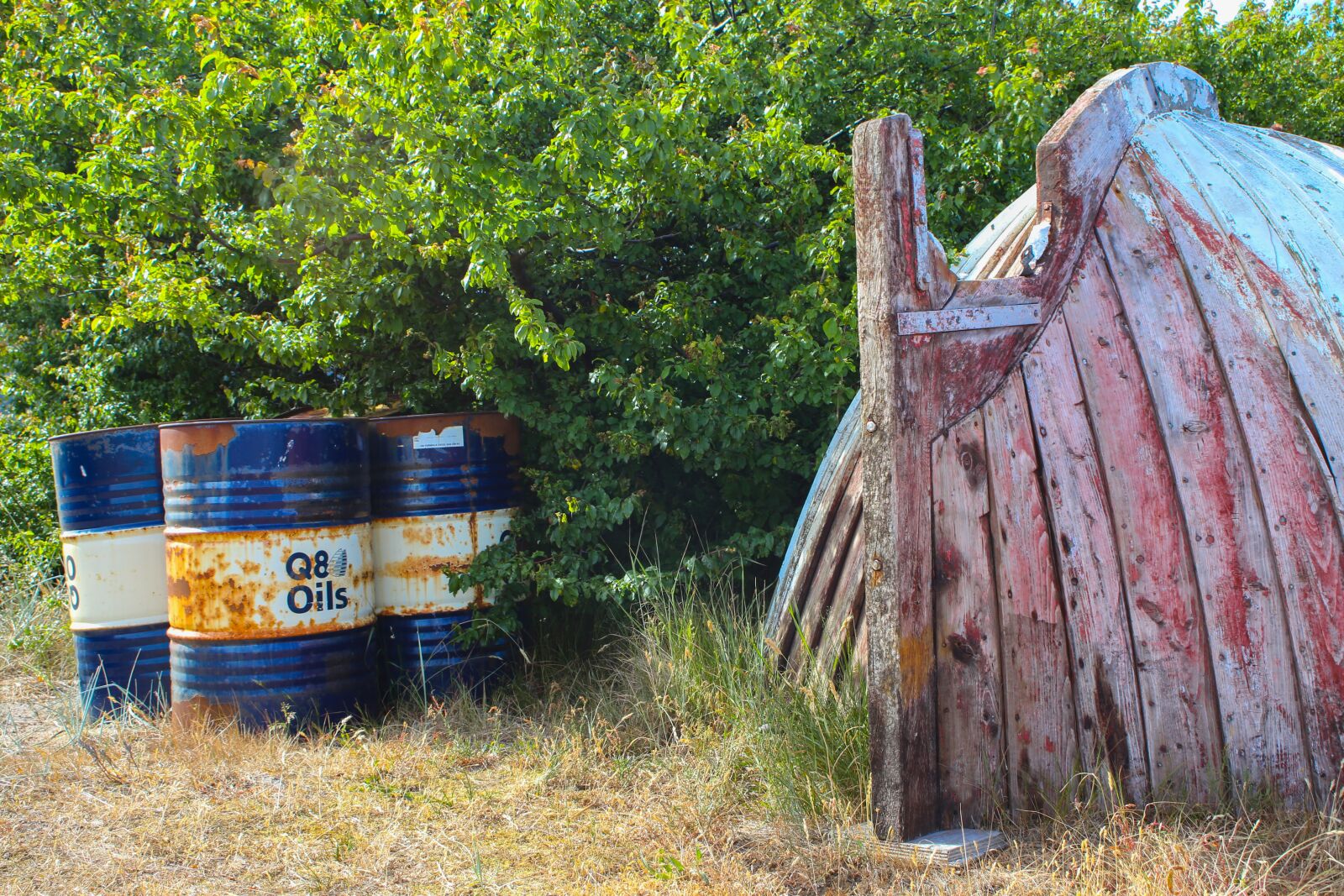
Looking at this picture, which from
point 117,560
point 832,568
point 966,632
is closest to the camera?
point 966,632

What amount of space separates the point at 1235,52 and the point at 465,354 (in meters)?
5.90

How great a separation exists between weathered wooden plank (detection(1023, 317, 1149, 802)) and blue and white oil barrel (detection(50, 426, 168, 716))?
3782 millimetres

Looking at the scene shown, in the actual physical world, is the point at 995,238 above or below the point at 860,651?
above

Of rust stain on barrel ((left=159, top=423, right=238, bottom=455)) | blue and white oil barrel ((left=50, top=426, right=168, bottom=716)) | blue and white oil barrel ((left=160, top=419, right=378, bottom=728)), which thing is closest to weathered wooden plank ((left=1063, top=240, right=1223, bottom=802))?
blue and white oil barrel ((left=160, top=419, right=378, bottom=728))

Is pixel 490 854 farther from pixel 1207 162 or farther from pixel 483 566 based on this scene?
pixel 1207 162

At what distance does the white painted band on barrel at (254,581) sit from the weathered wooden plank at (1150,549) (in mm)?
3034

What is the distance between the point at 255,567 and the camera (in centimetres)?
435

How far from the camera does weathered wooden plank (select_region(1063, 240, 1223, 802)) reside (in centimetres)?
275

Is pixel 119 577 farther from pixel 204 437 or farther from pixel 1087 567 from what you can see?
pixel 1087 567

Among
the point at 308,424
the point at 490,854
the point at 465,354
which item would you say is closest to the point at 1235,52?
the point at 465,354

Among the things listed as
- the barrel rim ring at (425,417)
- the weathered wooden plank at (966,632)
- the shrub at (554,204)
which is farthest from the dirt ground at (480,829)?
the barrel rim ring at (425,417)

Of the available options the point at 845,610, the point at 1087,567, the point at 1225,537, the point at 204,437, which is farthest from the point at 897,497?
the point at 204,437

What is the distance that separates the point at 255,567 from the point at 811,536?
222 cm

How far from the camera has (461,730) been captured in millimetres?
4324
